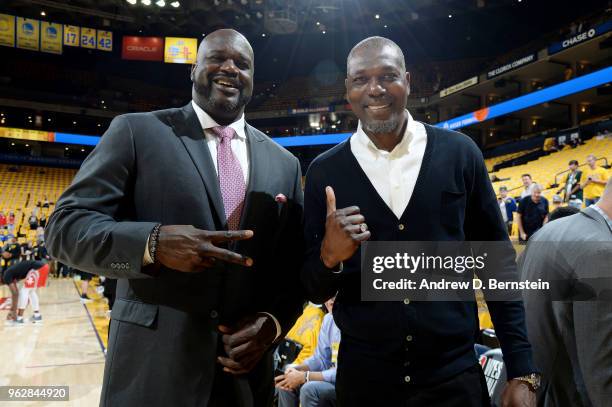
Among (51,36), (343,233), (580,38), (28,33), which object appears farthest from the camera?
(51,36)

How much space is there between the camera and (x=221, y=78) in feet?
5.07

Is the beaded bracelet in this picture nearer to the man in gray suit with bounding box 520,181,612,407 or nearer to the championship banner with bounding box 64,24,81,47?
the man in gray suit with bounding box 520,181,612,407

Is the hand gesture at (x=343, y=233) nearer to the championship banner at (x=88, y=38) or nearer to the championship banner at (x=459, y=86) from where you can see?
the championship banner at (x=459, y=86)

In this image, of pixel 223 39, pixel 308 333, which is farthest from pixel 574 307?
pixel 308 333

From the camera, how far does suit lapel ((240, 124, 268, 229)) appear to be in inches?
56.4

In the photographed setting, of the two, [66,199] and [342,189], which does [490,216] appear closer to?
[342,189]

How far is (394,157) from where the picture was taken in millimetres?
1529

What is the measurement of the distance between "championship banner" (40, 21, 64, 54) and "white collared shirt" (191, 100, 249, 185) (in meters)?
20.2

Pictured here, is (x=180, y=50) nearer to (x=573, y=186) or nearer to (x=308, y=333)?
(x=573, y=186)

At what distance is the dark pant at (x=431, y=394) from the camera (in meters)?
1.33

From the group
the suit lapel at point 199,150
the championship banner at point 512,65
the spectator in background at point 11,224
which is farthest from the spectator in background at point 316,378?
the championship banner at point 512,65

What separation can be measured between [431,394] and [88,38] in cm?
2121

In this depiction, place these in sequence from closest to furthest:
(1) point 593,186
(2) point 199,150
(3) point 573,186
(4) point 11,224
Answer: (2) point 199,150 → (1) point 593,186 → (3) point 573,186 → (4) point 11,224

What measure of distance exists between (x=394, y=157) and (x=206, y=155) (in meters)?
0.59
